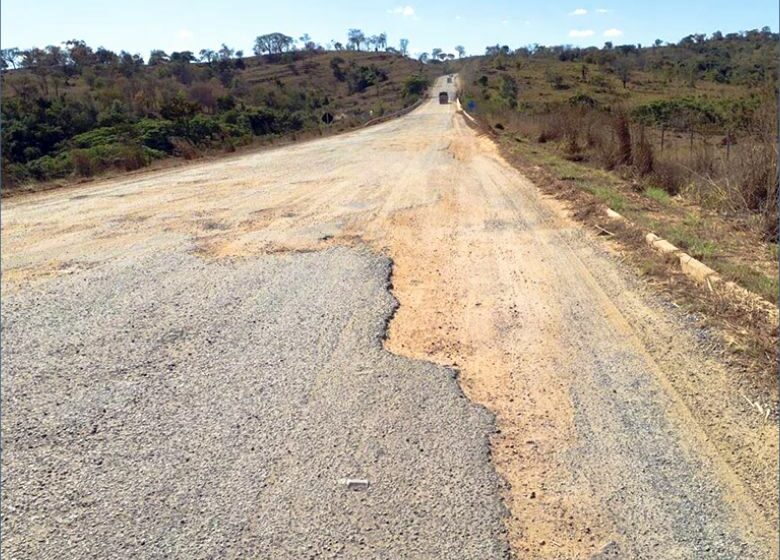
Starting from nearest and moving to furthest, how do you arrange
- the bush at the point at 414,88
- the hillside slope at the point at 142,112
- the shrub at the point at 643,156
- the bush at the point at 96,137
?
the shrub at the point at 643,156
the hillside slope at the point at 142,112
the bush at the point at 96,137
the bush at the point at 414,88

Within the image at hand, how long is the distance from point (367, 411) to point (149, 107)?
51181mm

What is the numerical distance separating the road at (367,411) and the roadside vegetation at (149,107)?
30.0ft

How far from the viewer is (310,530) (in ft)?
7.75

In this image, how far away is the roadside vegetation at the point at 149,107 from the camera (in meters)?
20.0

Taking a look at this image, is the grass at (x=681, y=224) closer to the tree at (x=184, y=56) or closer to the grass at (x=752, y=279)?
the grass at (x=752, y=279)

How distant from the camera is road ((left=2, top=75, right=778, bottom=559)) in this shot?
93.4 inches

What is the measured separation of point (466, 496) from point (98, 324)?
3222mm

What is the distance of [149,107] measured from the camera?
1875 inches

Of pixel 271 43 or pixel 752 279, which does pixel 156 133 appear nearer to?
pixel 752 279

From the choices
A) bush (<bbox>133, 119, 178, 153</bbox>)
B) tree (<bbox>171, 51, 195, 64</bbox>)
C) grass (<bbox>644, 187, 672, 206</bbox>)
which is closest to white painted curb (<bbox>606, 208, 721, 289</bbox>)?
grass (<bbox>644, 187, 672, 206</bbox>)

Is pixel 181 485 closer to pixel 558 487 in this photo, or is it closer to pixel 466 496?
pixel 466 496

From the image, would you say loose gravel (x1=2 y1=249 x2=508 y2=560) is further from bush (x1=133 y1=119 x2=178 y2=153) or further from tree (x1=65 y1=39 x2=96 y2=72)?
tree (x1=65 y1=39 x2=96 y2=72)

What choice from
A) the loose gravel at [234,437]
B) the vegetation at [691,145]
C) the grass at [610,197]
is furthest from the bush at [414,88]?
the loose gravel at [234,437]

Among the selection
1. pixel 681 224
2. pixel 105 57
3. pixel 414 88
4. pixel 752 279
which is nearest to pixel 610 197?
pixel 681 224
